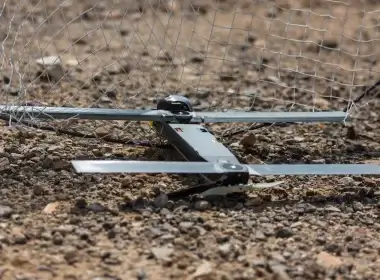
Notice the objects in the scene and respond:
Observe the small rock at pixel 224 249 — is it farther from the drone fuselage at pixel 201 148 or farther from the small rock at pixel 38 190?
the small rock at pixel 38 190

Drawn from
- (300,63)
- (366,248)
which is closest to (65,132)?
(366,248)

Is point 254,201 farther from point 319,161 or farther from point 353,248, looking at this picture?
point 319,161

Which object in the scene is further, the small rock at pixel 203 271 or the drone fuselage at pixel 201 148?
the drone fuselage at pixel 201 148

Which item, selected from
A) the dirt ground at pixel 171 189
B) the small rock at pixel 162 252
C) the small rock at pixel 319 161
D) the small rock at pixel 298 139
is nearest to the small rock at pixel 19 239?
the dirt ground at pixel 171 189

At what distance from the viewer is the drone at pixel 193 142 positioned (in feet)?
11.6

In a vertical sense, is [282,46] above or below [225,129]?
Result: above

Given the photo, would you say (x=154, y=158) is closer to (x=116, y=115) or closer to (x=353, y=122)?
(x=116, y=115)

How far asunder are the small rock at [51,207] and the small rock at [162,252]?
18.7 inches

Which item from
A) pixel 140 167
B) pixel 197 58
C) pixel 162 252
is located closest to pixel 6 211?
pixel 140 167

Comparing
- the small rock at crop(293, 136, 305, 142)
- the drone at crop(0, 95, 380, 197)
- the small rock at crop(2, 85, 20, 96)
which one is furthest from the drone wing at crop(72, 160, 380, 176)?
the small rock at crop(2, 85, 20, 96)

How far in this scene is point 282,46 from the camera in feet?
21.2

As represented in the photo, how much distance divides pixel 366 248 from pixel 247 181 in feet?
1.80

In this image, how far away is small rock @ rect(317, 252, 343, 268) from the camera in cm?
318

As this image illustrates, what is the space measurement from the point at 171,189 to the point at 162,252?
604 mm
